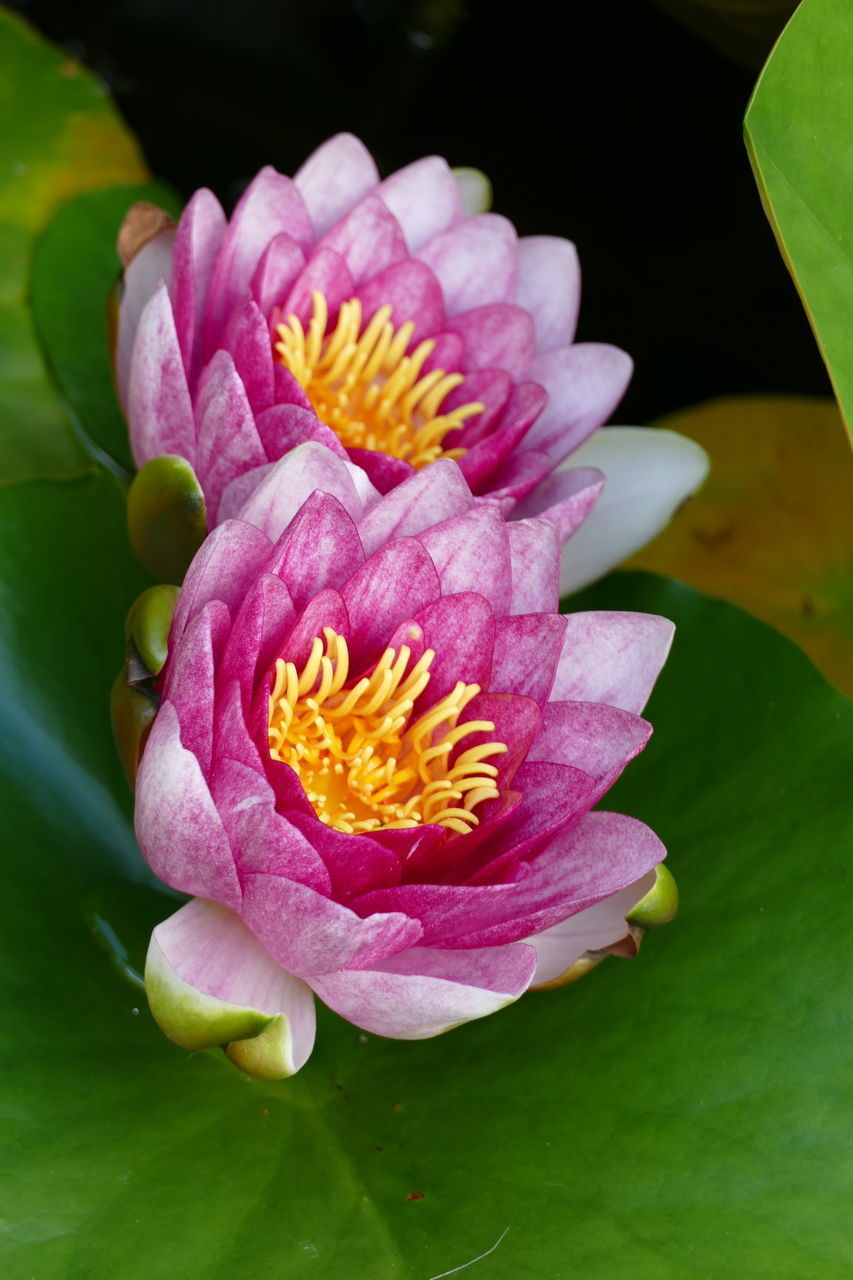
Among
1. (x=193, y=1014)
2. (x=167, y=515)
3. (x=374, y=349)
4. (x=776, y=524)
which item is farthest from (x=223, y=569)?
(x=776, y=524)

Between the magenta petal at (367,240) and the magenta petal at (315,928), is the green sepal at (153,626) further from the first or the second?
the magenta petal at (367,240)

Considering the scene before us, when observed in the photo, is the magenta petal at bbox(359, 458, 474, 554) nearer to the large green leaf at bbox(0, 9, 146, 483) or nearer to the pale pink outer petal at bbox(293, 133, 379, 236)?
the pale pink outer petal at bbox(293, 133, 379, 236)

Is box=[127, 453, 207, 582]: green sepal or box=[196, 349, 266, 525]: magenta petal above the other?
box=[196, 349, 266, 525]: magenta petal

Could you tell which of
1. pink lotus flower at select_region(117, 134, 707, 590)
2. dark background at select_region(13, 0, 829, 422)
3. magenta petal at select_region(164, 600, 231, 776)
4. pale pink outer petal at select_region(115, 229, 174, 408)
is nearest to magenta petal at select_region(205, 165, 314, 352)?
pink lotus flower at select_region(117, 134, 707, 590)

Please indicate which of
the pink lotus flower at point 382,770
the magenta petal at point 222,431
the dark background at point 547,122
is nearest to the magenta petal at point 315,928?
the pink lotus flower at point 382,770

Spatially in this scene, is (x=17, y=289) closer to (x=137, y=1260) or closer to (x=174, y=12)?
(x=174, y=12)

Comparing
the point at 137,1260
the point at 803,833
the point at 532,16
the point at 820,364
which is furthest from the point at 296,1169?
the point at 532,16

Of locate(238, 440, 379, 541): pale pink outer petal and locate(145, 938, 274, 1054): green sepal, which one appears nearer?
locate(145, 938, 274, 1054): green sepal
